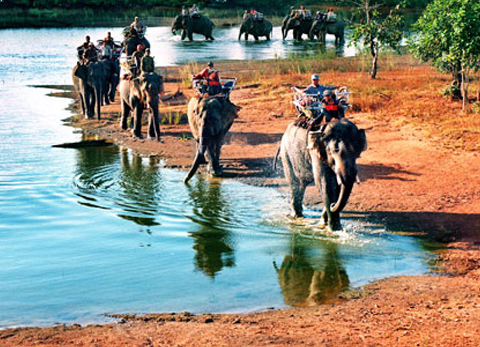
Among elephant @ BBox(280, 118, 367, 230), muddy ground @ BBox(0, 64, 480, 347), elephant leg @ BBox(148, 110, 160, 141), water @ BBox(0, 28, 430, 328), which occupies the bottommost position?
water @ BBox(0, 28, 430, 328)

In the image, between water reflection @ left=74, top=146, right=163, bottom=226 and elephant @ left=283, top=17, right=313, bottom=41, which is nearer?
water reflection @ left=74, top=146, right=163, bottom=226

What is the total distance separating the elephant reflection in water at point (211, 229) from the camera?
476 inches

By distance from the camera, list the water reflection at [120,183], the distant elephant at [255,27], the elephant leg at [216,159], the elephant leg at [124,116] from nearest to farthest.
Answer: the water reflection at [120,183] < the elephant leg at [216,159] < the elephant leg at [124,116] < the distant elephant at [255,27]

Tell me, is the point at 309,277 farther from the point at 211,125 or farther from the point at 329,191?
the point at 211,125

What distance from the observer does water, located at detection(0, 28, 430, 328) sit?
10.5 m

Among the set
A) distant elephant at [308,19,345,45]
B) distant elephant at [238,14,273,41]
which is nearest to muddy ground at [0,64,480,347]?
distant elephant at [308,19,345,45]

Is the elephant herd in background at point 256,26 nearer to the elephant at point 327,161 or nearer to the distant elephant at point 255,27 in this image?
the distant elephant at point 255,27

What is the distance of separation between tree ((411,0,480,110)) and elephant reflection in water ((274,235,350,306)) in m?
11.0

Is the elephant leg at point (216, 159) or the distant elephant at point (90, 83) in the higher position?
the distant elephant at point (90, 83)

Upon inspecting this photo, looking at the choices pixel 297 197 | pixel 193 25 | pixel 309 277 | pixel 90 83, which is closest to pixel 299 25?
pixel 193 25

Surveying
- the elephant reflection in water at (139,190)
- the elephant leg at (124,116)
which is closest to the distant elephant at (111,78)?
the elephant leg at (124,116)

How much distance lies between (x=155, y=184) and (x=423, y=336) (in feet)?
30.7

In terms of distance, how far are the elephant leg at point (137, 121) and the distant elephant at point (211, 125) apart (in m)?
3.83

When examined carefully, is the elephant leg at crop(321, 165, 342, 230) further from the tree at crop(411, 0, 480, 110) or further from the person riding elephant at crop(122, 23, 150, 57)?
the person riding elephant at crop(122, 23, 150, 57)
